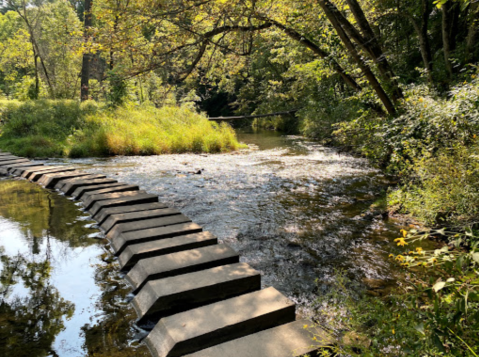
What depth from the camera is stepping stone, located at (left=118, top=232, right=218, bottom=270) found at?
10.2ft

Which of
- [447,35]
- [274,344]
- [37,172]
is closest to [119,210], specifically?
[274,344]

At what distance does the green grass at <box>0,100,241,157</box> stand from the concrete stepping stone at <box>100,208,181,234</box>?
754 cm

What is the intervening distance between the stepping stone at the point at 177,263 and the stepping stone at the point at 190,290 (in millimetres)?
146

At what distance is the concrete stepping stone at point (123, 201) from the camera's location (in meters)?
4.58

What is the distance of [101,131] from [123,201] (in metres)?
7.65

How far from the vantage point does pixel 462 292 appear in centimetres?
159

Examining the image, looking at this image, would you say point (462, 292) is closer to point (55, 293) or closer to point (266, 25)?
point (55, 293)

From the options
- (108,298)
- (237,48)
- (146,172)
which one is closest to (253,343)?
(108,298)

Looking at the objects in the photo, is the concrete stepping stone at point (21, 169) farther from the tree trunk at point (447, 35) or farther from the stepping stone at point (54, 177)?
the tree trunk at point (447, 35)

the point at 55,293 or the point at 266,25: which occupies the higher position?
the point at 266,25

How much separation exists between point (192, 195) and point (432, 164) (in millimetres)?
4124

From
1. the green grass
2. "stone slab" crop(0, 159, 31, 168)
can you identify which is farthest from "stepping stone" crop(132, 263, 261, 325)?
the green grass

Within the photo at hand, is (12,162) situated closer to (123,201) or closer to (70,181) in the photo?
(70,181)

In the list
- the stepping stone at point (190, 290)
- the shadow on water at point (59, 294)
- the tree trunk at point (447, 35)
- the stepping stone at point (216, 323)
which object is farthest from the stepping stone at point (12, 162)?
the tree trunk at point (447, 35)
